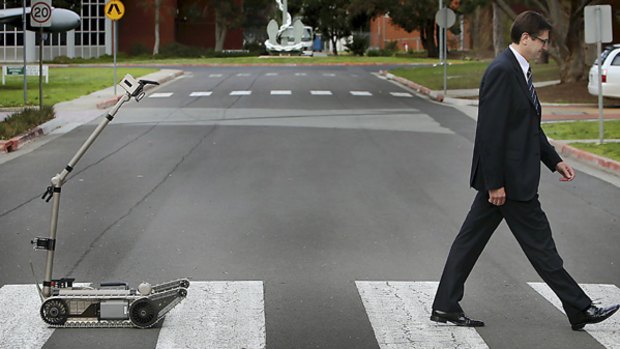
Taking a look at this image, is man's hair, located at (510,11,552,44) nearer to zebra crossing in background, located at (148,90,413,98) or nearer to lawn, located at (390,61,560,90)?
zebra crossing in background, located at (148,90,413,98)

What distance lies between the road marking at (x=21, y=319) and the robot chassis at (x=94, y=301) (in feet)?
0.51

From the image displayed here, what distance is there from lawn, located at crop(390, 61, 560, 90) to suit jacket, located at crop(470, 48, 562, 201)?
27.9 m

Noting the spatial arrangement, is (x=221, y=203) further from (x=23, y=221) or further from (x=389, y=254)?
(x=389, y=254)

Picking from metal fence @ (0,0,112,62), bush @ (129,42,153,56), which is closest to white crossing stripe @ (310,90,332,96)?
metal fence @ (0,0,112,62)

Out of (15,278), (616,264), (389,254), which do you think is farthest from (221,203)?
(616,264)

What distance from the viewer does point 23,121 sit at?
21234mm

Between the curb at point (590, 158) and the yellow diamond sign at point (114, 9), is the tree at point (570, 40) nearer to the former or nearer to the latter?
the yellow diamond sign at point (114, 9)

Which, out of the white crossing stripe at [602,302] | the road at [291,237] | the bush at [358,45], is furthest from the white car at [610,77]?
the bush at [358,45]

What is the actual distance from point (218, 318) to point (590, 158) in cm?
1129

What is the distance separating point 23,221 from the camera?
37.3 ft

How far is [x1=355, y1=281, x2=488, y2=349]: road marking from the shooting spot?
6.79 metres

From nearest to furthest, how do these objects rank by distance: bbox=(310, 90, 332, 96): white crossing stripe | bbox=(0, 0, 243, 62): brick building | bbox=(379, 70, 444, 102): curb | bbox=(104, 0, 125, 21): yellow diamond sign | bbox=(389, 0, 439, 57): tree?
bbox=(379, 70, 444, 102): curb → bbox=(104, 0, 125, 21): yellow diamond sign → bbox=(310, 90, 332, 96): white crossing stripe → bbox=(0, 0, 243, 62): brick building → bbox=(389, 0, 439, 57): tree

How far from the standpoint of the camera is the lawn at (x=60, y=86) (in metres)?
30.5

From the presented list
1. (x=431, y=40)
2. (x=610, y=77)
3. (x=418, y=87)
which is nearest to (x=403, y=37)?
(x=431, y=40)
